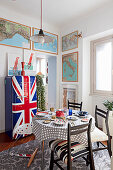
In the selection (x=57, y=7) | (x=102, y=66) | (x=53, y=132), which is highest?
(x=57, y=7)

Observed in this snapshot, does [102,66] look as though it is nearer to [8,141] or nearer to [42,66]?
[42,66]

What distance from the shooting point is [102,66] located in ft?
11.8

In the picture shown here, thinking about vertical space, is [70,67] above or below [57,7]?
below

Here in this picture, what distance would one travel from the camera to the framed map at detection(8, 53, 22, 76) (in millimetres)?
3409

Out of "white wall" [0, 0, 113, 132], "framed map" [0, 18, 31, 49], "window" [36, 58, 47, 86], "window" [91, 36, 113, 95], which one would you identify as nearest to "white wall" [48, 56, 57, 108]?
"window" [36, 58, 47, 86]

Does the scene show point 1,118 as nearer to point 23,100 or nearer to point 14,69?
point 23,100

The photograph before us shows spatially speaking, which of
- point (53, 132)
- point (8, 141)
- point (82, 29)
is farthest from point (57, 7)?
point (8, 141)

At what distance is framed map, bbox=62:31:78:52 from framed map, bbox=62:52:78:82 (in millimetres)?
229

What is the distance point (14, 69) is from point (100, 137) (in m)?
2.61

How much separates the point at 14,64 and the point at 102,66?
2.40 metres

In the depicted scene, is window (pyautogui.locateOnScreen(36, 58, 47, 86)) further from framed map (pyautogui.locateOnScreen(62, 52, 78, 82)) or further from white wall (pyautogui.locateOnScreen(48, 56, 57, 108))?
framed map (pyautogui.locateOnScreen(62, 52, 78, 82))

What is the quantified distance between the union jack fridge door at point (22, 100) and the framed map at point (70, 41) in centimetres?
168

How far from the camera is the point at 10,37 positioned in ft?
11.2

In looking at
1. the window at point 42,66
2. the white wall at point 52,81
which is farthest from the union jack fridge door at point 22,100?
the window at point 42,66
